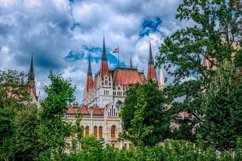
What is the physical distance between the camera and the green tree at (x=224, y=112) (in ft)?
71.1

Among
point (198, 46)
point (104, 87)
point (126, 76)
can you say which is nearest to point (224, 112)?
point (198, 46)

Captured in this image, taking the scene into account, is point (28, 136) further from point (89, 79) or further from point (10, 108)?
point (89, 79)

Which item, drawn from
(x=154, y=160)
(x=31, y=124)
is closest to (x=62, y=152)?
(x=154, y=160)

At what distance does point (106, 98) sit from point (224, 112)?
3092 inches

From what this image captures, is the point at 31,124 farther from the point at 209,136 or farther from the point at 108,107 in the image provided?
the point at 108,107

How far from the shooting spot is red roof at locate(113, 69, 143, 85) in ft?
338

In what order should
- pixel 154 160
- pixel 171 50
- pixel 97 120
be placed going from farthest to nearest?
pixel 97 120, pixel 171 50, pixel 154 160

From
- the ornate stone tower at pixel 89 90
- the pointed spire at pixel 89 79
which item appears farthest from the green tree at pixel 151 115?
the pointed spire at pixel 89 79

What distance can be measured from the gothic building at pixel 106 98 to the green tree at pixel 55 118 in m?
58.9

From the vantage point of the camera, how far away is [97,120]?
85.4 meters

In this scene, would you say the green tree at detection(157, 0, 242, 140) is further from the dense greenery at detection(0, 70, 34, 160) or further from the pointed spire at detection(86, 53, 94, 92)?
the pointed spire at detection(86, 53, 94, 92)

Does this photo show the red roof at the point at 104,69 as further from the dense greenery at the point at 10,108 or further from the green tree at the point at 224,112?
the green tree at the point at 224,112

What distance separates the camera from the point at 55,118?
77.5 ft

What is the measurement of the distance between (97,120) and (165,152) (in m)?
64.7
